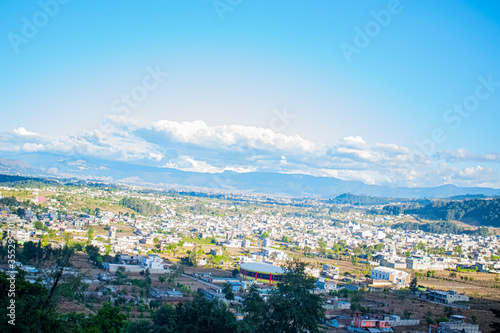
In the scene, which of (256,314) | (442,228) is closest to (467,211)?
(442,228)

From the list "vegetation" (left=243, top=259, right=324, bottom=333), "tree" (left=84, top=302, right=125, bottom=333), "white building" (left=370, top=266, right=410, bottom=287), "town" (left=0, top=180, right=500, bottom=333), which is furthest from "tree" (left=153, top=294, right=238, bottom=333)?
"white building" (left=370, top=266, right=410, bottom=287)

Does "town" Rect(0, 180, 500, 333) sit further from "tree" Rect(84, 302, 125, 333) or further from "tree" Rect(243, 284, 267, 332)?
"tree" Rect(243, 284, 267, 332)

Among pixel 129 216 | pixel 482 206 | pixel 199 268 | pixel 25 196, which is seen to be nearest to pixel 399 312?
pixel 199 268

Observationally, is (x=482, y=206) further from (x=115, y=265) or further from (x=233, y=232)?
(x=115, y=265)

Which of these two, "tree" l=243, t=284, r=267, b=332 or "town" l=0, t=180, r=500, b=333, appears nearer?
"tree" l=243, t=284, r=267, b=332

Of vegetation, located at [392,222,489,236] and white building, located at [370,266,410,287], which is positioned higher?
vegetation, located at [392,222,489,236]

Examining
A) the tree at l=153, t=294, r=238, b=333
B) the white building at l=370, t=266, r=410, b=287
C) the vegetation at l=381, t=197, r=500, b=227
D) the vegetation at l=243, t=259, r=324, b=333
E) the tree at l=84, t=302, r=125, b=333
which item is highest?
the vegetation at l=381, t=197, r=500, b=227

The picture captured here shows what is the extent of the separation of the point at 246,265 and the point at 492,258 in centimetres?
3297

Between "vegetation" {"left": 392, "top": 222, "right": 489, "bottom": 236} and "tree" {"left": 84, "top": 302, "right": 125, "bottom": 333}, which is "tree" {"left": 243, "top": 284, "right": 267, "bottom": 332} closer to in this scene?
"tree" {"left": 84, "top": 302, "right": 125, "bottom": 333}

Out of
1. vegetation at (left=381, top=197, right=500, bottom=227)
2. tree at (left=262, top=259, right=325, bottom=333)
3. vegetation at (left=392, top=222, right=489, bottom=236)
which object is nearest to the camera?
tree at (left=262, top=259, right=325, bottom=333)

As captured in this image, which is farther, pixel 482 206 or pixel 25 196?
pixel 482 206

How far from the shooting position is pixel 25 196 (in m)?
53.7

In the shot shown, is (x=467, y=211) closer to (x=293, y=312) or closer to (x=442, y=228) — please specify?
(x=442, y=228)

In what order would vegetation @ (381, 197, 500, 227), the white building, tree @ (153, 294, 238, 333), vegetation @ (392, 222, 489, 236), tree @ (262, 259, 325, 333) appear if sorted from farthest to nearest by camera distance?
vegetation @ (381, 197, 500, 227) → vegetation @ (392, 222, 489, 236) → the white building → tree @ (153, 294, 238, 333) → tree @ (262, 259, 325, 333)
